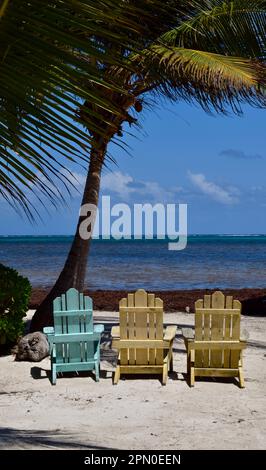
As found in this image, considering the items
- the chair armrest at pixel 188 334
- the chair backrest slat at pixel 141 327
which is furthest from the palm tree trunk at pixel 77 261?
the chair armrest at pixel 188 334

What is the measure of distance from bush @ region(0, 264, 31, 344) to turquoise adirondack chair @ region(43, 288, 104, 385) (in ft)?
3.61

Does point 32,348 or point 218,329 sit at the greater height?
point 218,329

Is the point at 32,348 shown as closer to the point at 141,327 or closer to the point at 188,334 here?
the point at 141,327

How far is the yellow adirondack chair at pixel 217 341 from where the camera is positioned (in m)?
7.97

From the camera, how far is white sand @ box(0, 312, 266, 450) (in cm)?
564

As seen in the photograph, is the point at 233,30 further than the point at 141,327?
Yes

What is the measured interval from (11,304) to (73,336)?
1.60 metres

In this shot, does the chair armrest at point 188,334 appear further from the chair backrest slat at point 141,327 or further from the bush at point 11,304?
the bush at point 11,304

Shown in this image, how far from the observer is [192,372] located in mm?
7945

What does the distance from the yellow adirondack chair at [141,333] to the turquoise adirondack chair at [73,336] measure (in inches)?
13.4

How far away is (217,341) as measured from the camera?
801cm

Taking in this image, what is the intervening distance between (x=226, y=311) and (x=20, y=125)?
6.46 metres

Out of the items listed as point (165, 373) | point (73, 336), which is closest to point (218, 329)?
point (165, 373)
